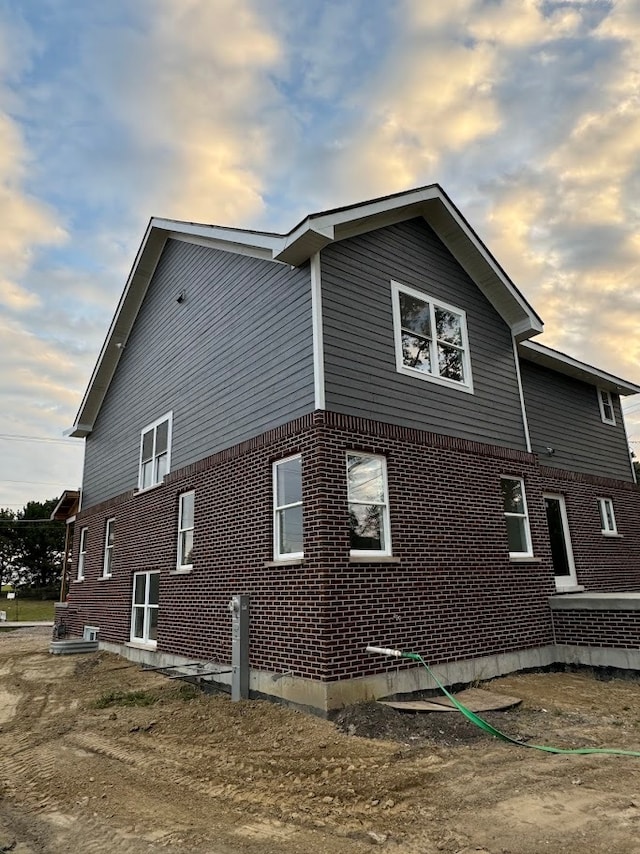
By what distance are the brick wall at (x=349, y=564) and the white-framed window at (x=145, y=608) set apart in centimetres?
74

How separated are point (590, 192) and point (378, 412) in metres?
8.70

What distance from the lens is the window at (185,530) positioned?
11055 millimetres

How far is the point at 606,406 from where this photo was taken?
53.6ft

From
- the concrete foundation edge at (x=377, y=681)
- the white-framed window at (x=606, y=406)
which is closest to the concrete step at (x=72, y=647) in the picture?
the concrete foundation edge at (x=377, y=681)

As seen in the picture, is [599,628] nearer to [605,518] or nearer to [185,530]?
[605,518]

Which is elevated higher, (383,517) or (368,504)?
(368,504)

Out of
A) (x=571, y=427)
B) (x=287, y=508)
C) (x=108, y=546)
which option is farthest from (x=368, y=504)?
(x=108, y=546)

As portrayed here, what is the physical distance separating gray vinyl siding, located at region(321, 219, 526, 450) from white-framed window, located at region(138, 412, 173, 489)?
232 inches

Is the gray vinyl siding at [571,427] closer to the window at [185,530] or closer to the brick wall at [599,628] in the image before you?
the brick wall at [599,628]

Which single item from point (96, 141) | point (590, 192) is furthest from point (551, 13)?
point (96, 141)

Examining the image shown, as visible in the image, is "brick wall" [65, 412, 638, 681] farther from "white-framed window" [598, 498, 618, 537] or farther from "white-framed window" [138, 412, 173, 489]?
"white-framed window" [598, 498, 618, 537]

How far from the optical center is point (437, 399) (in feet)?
32.1

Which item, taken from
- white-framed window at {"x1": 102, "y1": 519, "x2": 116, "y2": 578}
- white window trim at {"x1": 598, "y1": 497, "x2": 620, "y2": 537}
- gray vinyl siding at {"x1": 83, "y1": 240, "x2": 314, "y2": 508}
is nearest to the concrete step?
white-framed window at {"x1": 102, "y1": 519, "x2": 116, "y2": 578}

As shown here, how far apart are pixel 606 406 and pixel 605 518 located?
382 cm
